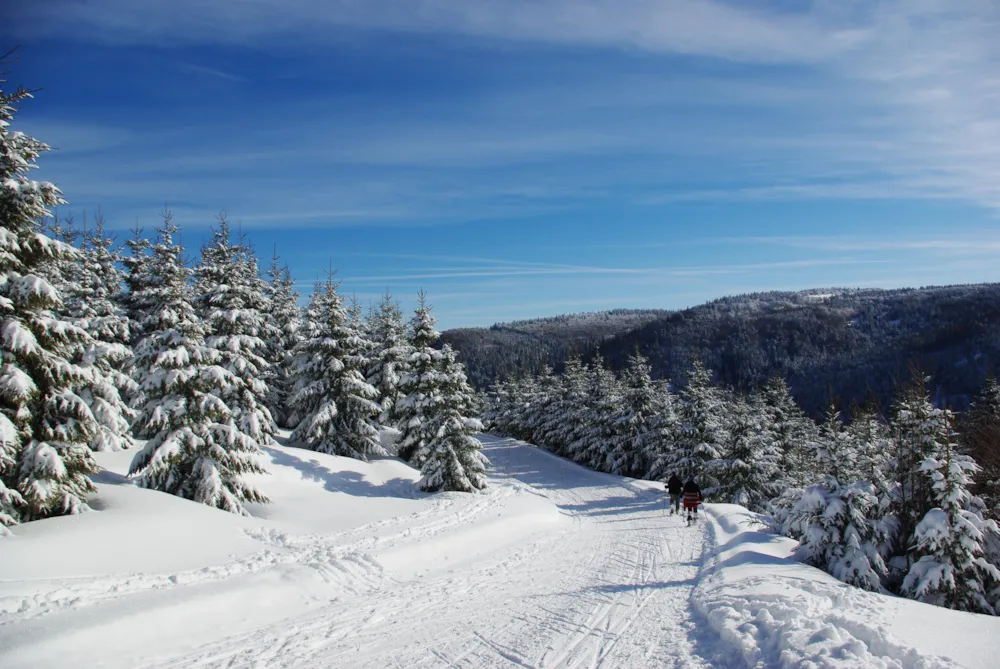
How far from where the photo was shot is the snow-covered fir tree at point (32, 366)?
11.1 meters

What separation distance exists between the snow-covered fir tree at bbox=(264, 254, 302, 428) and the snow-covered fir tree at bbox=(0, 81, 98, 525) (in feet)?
58.0

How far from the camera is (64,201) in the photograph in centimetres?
1180

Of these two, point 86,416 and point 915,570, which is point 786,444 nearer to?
point 915,570

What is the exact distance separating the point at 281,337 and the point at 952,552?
3220cm

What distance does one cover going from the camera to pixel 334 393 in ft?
91.4

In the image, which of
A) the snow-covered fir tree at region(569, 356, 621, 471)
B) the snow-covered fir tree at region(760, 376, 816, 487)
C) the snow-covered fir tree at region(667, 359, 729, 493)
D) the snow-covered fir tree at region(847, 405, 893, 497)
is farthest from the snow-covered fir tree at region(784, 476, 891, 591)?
the snow-covered fir tree at region(569, 356, 621, 471)

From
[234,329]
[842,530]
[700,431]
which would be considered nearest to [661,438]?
[700,431]

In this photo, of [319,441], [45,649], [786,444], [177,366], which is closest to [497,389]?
[786,444]

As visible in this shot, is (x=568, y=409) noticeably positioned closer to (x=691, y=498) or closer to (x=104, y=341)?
(x=691, y=498)

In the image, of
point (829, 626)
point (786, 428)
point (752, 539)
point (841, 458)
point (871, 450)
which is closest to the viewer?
point (829, 626)

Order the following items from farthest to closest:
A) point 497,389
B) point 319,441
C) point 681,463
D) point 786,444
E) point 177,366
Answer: point 497,389
point 786,444
point 681,463
point 319,441
point 177,366

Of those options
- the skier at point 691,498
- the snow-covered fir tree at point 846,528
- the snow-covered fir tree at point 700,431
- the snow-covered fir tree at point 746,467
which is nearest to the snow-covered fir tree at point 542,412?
the snow-covered fir tree at point 700,431

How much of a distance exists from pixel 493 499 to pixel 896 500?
13239 mm

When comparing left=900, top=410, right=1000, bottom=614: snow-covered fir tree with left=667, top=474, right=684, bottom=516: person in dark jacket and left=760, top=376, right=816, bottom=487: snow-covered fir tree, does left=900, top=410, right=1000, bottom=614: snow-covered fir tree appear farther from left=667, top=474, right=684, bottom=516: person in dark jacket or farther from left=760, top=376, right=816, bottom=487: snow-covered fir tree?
left=760, top=376, right=816, bottom=487: snow-covered fir tree
